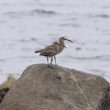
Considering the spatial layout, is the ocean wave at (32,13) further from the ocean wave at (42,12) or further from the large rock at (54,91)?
the large rock at (54,91)

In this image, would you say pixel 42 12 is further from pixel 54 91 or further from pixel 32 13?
pixel 54 91

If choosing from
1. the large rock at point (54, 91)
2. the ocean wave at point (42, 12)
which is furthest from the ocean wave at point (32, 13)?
the large rock at point (54, 91)

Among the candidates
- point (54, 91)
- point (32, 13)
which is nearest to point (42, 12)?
point (32, 13)

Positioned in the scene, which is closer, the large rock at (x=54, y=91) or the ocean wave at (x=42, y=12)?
the large rock at (x=54, y=91)

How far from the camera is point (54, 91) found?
835 cm

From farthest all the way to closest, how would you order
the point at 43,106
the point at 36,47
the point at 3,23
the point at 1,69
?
the point at 3,23
the point at 36,47
the point at 1,69
the point at 43,106

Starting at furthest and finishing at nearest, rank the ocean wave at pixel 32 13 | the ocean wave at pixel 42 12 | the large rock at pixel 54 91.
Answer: the ocean wave at pixel 42 12 → the ocean wave at pixel 32 13 → the large rock at pixel 54 91

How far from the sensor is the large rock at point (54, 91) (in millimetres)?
8102

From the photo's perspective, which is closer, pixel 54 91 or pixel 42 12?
pixel 54 91

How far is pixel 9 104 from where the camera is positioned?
26.8 feet

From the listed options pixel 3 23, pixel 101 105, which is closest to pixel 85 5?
pixel 3 23

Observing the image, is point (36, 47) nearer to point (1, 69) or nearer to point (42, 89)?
point (1, 69)

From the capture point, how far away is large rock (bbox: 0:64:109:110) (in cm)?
810

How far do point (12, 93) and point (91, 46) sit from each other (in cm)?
994
